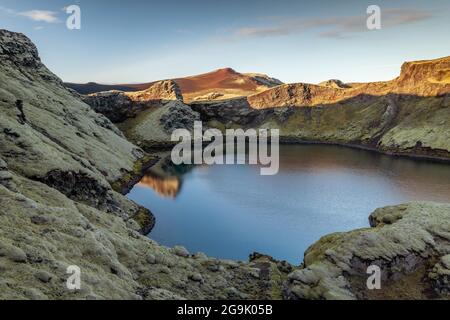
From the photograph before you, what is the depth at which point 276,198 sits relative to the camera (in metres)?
104

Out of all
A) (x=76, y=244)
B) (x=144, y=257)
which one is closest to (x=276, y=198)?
(x=144, y=257)

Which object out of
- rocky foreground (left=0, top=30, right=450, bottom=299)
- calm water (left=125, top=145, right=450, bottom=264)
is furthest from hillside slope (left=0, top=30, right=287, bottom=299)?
calm water (left=125, top=145, right=450, bottom=264)

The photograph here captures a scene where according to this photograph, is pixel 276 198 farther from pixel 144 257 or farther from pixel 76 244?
pixel 76 244

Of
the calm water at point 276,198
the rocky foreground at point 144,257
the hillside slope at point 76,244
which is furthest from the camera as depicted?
the calm water at point 276,198

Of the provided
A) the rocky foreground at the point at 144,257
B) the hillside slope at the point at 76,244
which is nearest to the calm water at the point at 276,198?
the rocky foreground at the point at 144,257

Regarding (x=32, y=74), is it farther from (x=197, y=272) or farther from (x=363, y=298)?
(x=363, y=298)

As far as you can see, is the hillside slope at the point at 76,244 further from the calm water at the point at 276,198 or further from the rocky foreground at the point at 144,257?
the calm water at the point at 276,198

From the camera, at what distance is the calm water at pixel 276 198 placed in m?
76.6

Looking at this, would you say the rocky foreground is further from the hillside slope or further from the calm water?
the calm water

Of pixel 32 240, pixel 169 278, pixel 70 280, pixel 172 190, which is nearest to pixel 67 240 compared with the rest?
pixel 32 240

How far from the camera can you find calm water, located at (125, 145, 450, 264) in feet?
251

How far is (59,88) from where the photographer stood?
14900 cm
